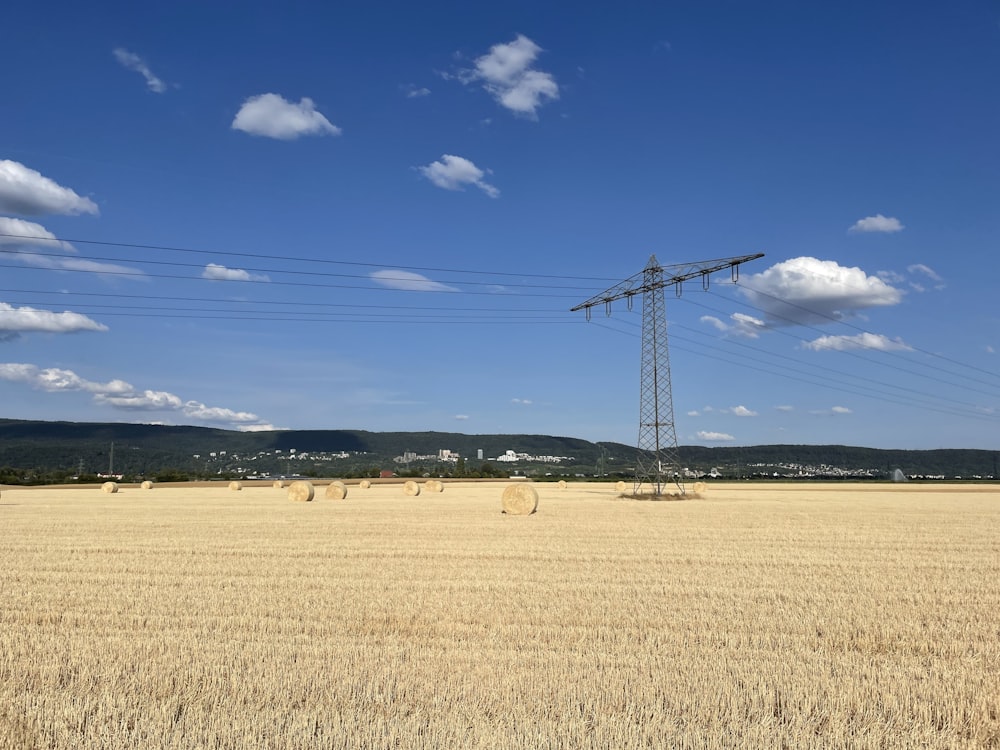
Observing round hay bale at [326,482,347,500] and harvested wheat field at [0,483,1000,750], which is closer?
harvested wheat field at [0,483,1000,750]

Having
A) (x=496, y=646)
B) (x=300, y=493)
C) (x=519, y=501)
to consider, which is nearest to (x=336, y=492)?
(x=300, y=493)

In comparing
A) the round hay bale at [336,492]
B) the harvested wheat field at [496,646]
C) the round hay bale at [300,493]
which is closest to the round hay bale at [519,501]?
the harvested wheat field at [496,646]

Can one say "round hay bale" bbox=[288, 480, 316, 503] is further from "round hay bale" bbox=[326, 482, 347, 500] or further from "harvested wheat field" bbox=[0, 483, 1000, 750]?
"harvested wheat field" bbox=[0, 483, 1000, 750]

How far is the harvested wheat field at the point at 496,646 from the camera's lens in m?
6.93

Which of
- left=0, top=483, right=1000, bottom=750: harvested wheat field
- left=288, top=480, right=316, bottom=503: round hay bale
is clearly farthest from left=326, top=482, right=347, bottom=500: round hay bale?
left=0, top=483, right=1000, bottom=750: harvested wheat field

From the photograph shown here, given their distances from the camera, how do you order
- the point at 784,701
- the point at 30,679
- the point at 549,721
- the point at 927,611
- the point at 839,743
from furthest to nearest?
the point at 927,611, the point at 30,679, the point at 784,701, the point at 549,721, the point at 839,743

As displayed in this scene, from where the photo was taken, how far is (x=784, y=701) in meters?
7.71

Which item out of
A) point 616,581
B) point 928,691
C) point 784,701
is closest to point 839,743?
point 784,701

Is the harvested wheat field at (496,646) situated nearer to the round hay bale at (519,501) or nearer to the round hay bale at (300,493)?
the round hay bale at (519,501)

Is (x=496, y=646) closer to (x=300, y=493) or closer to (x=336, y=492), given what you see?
(x=300, y=493)

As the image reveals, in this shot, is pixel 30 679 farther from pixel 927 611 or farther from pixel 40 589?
pixel 927 611

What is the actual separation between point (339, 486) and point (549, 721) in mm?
45448

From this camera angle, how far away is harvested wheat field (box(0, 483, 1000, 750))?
22.7ft

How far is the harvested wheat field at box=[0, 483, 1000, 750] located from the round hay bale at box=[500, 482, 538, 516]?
554 inches
